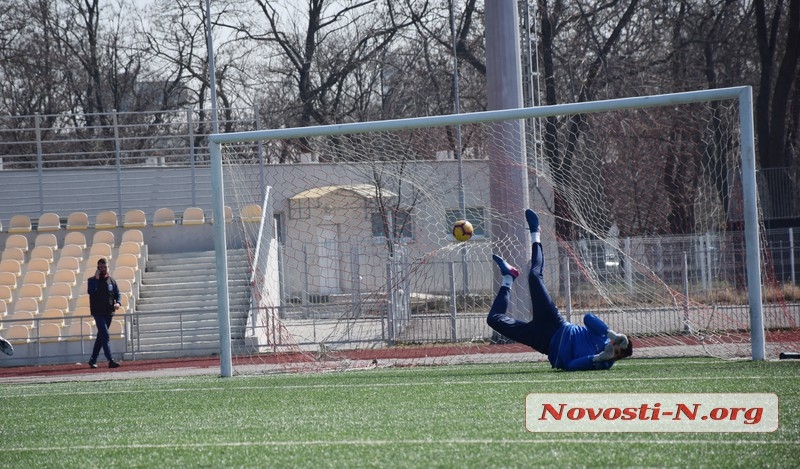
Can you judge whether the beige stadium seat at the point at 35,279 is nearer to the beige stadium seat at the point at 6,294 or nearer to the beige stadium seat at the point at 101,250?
the beige stadium seat at the point at 6,294

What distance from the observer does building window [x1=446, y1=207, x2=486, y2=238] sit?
16.2 m

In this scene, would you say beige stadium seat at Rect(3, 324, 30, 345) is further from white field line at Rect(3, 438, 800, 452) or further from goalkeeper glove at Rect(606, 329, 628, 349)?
goalkeeper glove at Rect(606, 329, 628, 349)

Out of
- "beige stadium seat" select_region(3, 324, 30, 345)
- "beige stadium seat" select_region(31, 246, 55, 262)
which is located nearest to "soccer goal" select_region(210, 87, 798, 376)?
"beige stadium seat" select_region(3, 324, 30, 345)

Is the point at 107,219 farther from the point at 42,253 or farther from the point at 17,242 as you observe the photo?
the point at 17,242

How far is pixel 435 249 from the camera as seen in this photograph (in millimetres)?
16906

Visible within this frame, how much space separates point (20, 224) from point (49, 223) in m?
0.77

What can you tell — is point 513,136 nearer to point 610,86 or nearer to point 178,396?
point 178,396

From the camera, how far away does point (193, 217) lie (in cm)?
2209

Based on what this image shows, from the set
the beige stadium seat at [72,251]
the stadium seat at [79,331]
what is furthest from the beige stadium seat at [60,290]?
the stadium seat at [79,331]

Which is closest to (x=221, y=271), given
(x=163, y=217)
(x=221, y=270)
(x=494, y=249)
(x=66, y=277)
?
(x=221, y=270)

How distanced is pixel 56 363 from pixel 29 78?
61.4 ft

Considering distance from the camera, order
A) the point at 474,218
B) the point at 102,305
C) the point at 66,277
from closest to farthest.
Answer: the point at 102,305, the point at 474,218, the point at 66,277

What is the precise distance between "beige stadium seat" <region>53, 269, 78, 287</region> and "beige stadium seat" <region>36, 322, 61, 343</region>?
6.27 ft

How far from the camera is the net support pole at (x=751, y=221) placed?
36.3 ft
